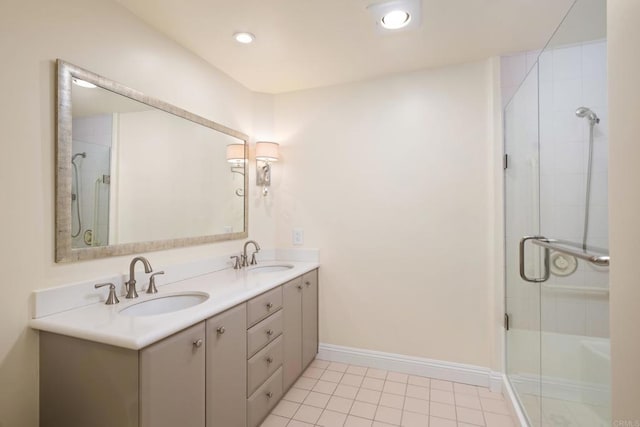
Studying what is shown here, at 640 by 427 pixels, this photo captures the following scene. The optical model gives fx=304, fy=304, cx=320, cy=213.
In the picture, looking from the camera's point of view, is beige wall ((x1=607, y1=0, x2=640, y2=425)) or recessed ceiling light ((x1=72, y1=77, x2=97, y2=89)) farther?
recessed ceiling light ((x1=72, y1=77, x2=97, y2=89))

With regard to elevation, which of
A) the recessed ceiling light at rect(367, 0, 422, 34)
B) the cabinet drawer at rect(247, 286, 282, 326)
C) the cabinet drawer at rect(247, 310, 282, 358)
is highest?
the recessed ceiling light at rect(367, 0, 422, 34)

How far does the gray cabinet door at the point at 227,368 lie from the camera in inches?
53.2

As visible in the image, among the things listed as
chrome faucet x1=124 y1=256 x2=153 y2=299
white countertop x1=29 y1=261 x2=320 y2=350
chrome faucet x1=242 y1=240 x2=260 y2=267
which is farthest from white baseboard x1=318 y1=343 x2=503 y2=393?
chrome faucet x1=124 y1=256 x2=153 y2=299

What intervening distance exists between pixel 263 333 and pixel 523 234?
64.2 inches

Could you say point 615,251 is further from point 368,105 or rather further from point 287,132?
point 287,132

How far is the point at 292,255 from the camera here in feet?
8.71

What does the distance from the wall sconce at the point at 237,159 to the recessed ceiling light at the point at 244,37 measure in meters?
0.75

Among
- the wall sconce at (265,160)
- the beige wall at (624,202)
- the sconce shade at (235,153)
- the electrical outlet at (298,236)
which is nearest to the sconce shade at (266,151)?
the wall sconce at (265,160)

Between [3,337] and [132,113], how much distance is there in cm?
113

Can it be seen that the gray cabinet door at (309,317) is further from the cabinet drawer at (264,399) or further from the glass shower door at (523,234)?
the glass shower door at (523,234)

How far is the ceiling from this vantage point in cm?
159

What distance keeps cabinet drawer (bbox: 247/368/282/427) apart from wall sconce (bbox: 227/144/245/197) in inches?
53.9

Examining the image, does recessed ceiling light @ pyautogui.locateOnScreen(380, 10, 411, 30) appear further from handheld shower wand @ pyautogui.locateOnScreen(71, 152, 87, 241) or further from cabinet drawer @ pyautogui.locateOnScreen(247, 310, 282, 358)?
cabinet drawer @ pyautogui.locateOnScreen(247, 310, 282, 358)

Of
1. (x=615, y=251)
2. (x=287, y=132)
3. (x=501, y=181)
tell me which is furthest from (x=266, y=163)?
(x=615, y=251)
